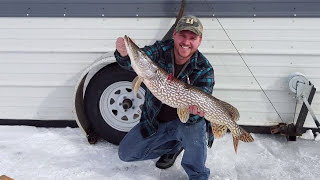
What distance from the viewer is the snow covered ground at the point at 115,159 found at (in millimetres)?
3717

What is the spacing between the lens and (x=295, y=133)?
4164 mm

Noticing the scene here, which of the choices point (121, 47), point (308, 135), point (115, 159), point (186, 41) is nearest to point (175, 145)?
point (115, 159)

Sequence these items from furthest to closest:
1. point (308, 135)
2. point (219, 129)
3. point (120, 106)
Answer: point (308, 135) < point (120, 106) < point (219, 129)

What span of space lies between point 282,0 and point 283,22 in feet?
0.76

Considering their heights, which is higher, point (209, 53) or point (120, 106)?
Result: point (209, 53)

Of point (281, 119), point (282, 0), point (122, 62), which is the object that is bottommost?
point (281, 119)

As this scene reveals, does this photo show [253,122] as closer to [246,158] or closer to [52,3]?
[246,158]

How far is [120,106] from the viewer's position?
420 cm

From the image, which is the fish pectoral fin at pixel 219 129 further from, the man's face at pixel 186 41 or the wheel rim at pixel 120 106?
the wheel rim at pixel 120 106

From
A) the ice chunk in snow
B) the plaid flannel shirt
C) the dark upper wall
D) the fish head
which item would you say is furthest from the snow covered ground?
the dark upper wall

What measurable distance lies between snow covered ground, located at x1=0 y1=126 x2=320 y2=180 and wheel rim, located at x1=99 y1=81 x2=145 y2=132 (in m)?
0.30

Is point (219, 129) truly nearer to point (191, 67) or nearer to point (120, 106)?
point (191, 67)

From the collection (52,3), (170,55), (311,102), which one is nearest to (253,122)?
(311,102)

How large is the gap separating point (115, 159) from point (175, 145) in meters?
0.70
